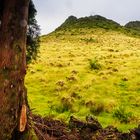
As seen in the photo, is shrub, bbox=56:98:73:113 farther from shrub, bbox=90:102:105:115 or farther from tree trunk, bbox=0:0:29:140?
tree trunk, bbox=0:0:29:140

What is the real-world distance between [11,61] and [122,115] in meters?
11.9

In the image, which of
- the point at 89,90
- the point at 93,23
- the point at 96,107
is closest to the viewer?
the point at 96,107

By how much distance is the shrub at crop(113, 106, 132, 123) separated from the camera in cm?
2277

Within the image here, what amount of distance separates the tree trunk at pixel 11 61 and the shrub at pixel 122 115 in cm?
1128

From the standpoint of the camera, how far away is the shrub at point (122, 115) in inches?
896

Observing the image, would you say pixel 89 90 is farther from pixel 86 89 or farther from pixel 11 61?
pixel 11 61

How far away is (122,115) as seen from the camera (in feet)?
75.2

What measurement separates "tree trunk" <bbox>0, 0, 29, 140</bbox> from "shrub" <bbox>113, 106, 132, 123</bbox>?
1128cm

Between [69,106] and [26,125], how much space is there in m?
13.2

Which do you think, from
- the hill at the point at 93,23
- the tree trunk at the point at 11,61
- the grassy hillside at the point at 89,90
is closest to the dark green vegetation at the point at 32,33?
the tree trunk at the point at 11,61

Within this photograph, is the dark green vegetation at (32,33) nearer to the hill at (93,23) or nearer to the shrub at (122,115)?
the shrub at (122,115)

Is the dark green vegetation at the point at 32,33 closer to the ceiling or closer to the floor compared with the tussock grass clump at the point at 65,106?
closer to the ceiling

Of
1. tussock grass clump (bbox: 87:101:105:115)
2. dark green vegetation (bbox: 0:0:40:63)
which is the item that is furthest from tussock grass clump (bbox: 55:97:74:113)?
dark green vegetation (bbox: 0:0:40:63)

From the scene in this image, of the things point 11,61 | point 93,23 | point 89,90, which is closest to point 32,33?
point 11,61
